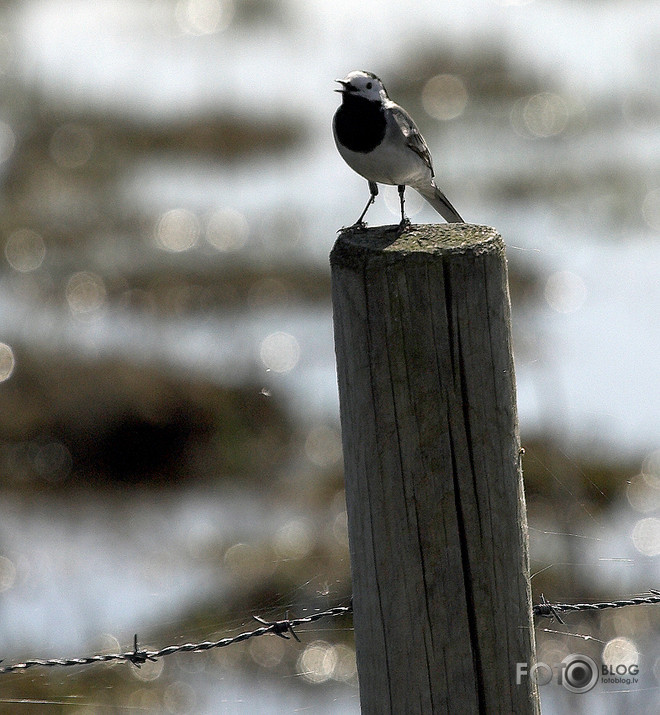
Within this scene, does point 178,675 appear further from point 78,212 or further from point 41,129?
point 41,129

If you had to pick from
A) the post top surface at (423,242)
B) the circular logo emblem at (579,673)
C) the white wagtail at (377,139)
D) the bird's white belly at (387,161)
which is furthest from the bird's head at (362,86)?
the circular logo emblem at (579,673)

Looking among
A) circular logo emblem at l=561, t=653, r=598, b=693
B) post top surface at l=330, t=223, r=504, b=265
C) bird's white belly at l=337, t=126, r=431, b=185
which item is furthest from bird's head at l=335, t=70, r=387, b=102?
circular logo emblem at l=561, t=653, r=598, b=693

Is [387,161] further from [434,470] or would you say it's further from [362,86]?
[434,470]

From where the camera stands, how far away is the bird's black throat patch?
378cm

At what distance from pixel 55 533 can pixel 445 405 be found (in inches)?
294

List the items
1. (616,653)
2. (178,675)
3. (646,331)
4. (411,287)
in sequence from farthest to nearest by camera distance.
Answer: (646,331) → (616,653) → (178,675) → (411,287)

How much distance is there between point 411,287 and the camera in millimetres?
2057

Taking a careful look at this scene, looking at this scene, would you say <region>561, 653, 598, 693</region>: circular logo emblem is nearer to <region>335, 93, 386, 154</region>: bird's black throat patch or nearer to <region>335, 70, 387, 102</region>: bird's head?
<region>335, 93, 386, 154</region>: bird's black throat patch

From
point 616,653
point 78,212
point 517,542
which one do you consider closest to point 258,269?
point 78,212

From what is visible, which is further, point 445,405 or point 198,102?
point 198,102

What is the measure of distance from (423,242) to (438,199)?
7.18ft

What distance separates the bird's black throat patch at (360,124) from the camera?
3.78 m

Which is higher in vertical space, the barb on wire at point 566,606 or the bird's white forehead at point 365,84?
the bird's white forehead at point 365,84

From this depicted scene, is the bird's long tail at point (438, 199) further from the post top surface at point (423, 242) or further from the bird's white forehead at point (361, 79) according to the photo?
the post top surface at point (423, 242)
